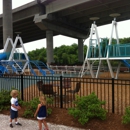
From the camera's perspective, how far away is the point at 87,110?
22.0ft

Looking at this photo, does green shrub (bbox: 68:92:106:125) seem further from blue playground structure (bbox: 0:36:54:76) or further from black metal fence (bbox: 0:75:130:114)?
blue playground structure (bbox: 0:36:54:76)

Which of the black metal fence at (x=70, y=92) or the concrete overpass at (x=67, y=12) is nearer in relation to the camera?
the black metal fence at (x=70, y=92)

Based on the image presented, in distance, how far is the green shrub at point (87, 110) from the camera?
21.4 feet

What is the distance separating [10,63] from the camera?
23766 millimetres

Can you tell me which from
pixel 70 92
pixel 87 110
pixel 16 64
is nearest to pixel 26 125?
pixel 87 110

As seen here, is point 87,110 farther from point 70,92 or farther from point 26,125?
point 70,92

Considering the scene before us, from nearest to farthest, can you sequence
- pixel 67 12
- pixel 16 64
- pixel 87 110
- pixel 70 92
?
pixel 87 110
pixel 70 92
pixel 16 64
pixel 67 12

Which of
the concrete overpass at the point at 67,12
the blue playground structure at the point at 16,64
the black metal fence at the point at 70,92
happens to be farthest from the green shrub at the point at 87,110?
the concrete overpass at the point at 67,12

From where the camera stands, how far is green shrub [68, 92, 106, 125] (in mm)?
6523

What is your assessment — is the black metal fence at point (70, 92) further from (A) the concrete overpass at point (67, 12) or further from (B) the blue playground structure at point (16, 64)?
(A) the concrete overpass at point (67, 12)

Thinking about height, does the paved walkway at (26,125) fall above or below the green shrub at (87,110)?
below

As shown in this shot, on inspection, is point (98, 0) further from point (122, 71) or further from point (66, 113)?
point (66, 113)

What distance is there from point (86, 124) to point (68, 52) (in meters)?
68.6

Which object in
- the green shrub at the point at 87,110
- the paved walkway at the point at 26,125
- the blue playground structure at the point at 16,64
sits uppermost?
the blue playground structure at the point at 16,64
